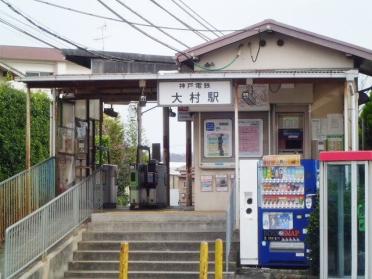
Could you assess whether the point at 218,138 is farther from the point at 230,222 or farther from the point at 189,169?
the point at 230,222

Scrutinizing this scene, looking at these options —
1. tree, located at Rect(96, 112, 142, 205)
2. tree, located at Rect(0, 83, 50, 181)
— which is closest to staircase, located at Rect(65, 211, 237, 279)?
tree, located at Rect(0, 83, 50, 181)

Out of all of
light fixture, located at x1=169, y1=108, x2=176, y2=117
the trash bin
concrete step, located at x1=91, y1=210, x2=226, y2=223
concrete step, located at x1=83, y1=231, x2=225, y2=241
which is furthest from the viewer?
light fixture, located at x1=169, y1=108, x2=176, y2=117

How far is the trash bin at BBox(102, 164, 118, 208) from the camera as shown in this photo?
19453mm

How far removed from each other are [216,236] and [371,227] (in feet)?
14.1

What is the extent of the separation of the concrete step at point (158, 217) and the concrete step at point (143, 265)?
1382 mm

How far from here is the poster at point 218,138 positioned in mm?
17969

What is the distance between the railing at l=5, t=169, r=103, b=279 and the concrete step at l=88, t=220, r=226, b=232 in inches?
19.9

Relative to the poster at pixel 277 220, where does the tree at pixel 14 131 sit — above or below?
above

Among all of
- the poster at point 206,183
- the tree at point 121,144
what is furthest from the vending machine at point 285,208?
the tree at point 121,144

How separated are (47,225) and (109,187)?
4847mm

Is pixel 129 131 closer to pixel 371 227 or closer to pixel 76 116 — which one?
pixel 76 116

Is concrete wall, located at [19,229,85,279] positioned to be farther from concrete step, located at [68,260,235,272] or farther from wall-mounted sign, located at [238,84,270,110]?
wall-mounted sign, located at [238,84,270,110]

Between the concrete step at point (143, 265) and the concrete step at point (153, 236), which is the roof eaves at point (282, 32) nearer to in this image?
the concrete step at point (153, 236)

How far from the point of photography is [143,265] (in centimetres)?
1518
